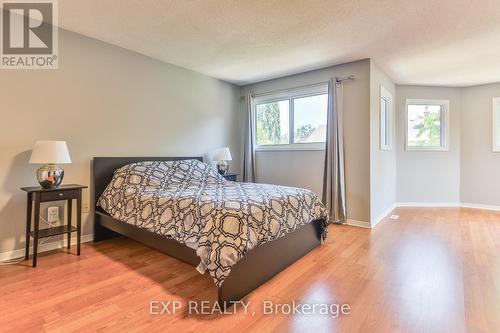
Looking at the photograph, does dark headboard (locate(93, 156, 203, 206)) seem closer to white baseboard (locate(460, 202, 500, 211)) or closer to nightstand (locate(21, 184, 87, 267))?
nightstand (locate(21, 184, 87, 267))

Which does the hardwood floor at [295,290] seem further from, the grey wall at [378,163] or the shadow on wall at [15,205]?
the grey wall at [378,163]

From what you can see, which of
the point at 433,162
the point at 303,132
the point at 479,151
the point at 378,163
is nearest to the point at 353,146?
the point at 378,163

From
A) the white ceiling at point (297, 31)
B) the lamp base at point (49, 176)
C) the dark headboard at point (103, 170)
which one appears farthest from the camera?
the dark headboard at point (103, 170)

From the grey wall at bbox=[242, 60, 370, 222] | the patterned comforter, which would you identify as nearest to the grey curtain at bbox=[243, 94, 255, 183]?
the grey wall at bbox=[242, 60, 370, 222]

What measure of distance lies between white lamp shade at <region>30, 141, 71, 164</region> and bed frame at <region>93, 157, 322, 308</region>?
0.57 meters

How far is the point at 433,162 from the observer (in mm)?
5098

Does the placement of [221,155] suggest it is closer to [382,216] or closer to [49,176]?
[49,176]

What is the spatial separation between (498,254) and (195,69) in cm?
444

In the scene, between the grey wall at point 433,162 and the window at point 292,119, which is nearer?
the window at point 292,119

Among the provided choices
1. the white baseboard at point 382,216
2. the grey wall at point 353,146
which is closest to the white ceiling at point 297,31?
the grey wall at point 353,146

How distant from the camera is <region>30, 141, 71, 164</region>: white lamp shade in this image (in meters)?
2.38

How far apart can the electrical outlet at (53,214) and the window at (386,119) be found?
4510mm

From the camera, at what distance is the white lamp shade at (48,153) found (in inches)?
93.7

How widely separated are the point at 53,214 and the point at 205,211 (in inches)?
76.8
